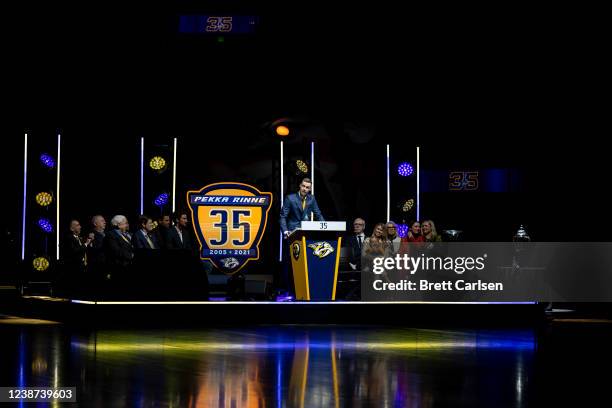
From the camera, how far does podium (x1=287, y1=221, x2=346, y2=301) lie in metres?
10.6

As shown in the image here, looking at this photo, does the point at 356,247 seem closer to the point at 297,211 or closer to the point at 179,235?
the point at 297,211

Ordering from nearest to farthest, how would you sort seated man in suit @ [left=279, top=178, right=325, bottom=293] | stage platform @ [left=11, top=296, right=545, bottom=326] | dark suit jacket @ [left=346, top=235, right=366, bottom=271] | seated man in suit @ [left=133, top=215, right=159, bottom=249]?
stage platform @ [left=11, top=296, right=545, bottom=326], seated man in suit @ [left=279, top=178, right=325, bottom=293], dark suit jacket @ [left=346, top=235, right=366, bottom=271], seated man in suit @ [left=133, top=215, right=159, bottom=249]

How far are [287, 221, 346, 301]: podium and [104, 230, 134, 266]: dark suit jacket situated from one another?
70.2 inches

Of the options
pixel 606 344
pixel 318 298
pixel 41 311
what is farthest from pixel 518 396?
pixel 41 311

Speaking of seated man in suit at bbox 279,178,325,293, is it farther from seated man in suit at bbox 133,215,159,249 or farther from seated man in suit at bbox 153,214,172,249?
seated man in suit at bbox 153,214,172,249

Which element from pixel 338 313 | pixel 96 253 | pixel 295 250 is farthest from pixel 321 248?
pixel 96 253

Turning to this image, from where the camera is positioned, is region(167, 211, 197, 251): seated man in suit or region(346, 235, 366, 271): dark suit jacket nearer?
region(346, 235, 366, 271): dark suit jacket

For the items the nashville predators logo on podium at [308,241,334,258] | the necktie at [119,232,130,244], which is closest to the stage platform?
the nashville predators logo on podium at [308,241,334,258]

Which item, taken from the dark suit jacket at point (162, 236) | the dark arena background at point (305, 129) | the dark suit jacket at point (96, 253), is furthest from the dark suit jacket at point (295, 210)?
the dark suit jacket at point (162, 236)

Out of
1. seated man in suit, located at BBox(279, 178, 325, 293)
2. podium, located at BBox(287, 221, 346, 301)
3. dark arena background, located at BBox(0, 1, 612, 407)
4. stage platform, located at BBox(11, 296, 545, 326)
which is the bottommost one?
stage platform, located at BBox(11, 296, 545, 326)

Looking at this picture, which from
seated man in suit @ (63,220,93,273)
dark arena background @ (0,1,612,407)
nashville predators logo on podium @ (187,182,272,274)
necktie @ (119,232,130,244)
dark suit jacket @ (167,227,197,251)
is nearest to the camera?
necktie @ (119,232,130,244)

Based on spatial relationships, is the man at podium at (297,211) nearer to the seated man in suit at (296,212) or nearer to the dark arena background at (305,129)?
the seated man in suit at (296,212)

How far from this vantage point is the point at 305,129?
1797 cm

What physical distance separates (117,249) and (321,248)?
86.0 inches
